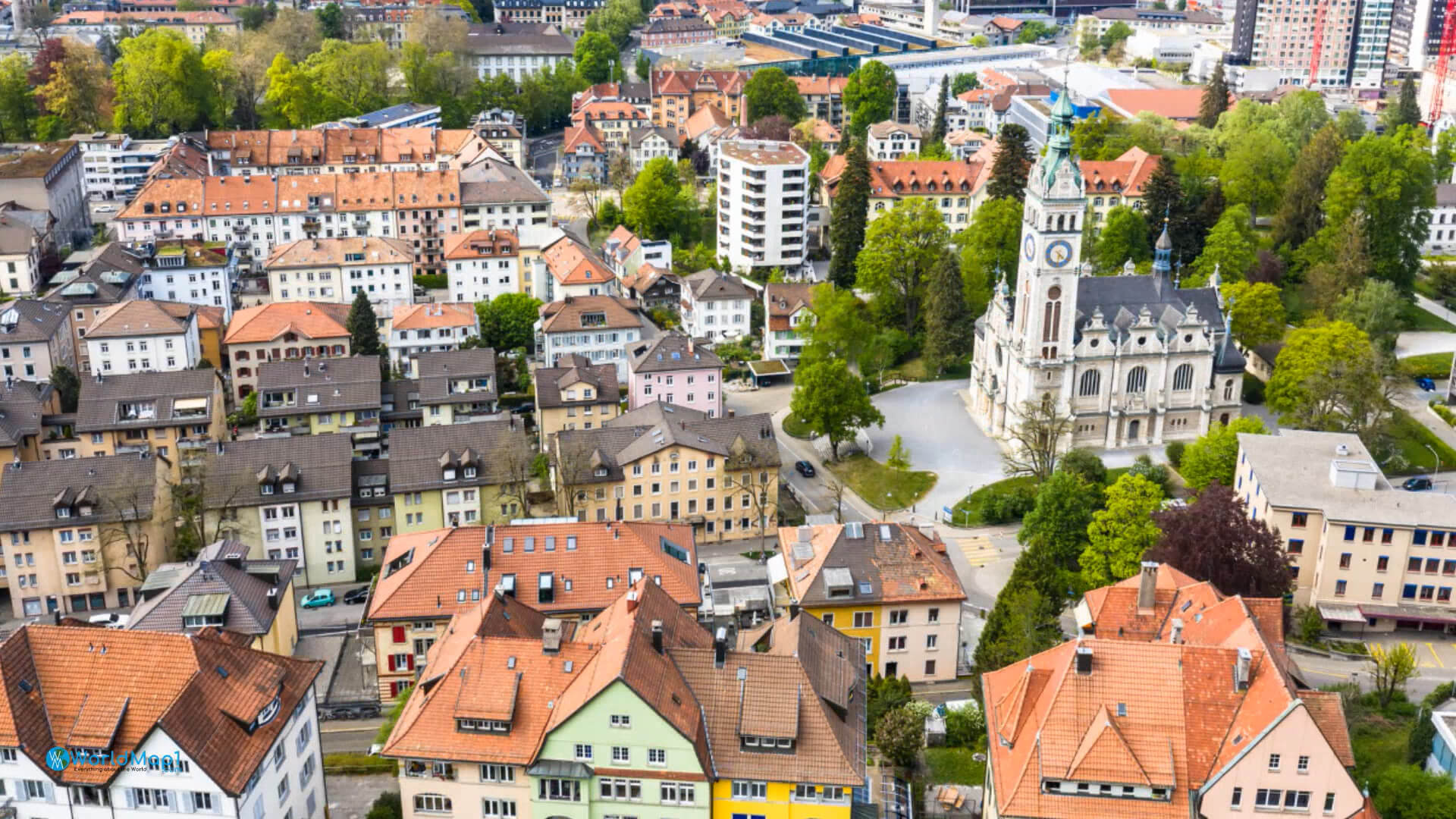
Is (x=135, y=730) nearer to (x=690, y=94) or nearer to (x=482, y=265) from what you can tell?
(x=482, y=265)

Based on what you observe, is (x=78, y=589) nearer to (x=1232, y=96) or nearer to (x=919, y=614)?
(x=919, y=614)

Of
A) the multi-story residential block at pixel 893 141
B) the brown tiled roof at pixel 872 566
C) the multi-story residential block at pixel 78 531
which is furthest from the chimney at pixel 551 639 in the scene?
the multi-story residential block at pixel 893 141

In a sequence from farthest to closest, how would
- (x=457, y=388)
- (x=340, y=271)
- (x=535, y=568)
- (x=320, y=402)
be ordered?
(x=340, y=271) < (x=457, y=388) < (x=320, y=402) < (x=535, y=568)

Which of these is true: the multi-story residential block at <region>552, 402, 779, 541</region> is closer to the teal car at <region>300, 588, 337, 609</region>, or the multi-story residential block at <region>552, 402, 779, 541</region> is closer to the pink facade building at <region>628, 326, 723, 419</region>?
the pink facade building at <region>628, 326, 723, 419</region>

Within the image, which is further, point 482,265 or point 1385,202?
point 482,265

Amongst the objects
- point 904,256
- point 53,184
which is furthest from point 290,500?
point 53,184

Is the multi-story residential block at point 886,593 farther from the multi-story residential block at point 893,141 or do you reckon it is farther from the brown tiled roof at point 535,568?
the multi-story residential block at point 893,141
